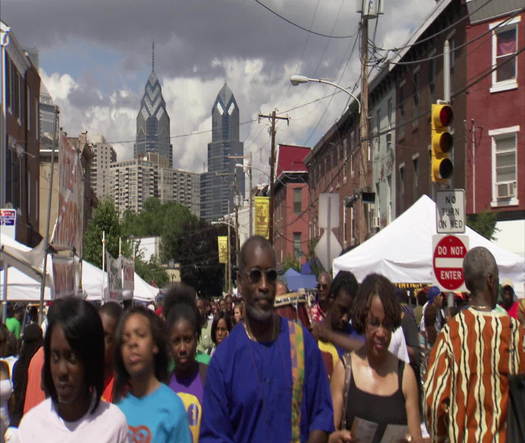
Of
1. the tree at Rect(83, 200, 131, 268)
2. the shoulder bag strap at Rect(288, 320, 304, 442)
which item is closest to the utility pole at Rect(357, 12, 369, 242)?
the shoulder bag strap at Rect(288, 320, 304, 442)

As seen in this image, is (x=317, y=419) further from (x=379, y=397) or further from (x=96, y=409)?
(x=96, y=409)

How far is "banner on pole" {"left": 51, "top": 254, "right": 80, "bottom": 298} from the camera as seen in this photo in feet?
43.3

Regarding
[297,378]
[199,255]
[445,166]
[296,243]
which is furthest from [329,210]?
[199,255]

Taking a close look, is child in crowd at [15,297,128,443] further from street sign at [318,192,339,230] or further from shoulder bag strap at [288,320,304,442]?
street sign at [318,192,339,230]

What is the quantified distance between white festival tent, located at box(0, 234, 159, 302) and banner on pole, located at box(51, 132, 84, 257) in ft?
2.41

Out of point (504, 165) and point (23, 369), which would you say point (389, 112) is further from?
point (23, 369)

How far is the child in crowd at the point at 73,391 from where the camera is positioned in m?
3.34

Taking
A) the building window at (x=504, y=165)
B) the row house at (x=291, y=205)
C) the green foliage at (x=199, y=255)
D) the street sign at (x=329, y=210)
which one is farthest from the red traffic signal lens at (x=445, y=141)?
the green foliage at (x=199, y=255)

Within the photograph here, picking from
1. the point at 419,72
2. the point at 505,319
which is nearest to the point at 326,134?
the point at 419,72

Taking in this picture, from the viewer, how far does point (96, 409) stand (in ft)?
11.2

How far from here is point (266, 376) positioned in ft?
13.4

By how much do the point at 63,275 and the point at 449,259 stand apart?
19.3 ft

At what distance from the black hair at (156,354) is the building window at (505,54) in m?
22.0

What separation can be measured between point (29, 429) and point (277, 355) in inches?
48.6
